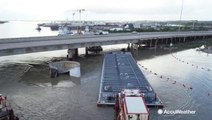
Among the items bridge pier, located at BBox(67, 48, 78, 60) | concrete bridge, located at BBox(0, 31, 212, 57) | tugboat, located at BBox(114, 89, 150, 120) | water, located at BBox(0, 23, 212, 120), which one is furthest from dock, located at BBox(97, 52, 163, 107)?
bridge pier, located at BBox(67, 48, 78, 60)

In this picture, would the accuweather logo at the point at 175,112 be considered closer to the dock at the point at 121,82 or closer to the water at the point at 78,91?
the water at the point at 78,91

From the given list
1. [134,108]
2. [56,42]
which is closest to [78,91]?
[134,108]

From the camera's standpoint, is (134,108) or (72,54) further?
(72,54)

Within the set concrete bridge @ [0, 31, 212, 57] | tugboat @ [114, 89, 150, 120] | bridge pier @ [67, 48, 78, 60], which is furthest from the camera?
bridge pier @ [67, 48, 78, 60]

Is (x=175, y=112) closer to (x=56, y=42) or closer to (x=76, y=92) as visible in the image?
(x=76, y=92)

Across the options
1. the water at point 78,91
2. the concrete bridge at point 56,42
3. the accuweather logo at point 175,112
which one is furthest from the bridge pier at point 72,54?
the accuweather logo at point 175,112

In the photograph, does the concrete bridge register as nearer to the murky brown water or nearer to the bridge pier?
the bridge pier

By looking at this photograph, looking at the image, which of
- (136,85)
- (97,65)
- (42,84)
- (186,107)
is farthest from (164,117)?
(97,65)
